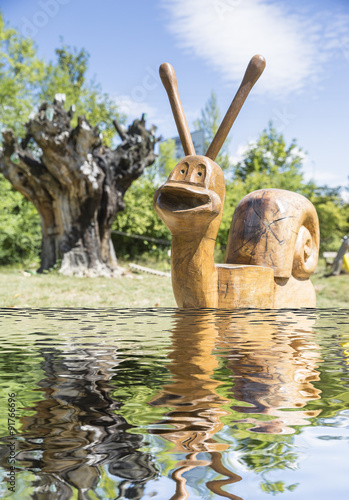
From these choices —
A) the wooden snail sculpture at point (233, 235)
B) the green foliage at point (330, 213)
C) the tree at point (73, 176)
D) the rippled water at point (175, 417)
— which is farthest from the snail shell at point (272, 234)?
the green foliage at point (330, 213)

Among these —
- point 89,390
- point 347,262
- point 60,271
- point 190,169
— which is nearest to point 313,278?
point 347,262

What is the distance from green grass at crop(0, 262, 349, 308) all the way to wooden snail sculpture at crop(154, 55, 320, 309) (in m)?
4.82

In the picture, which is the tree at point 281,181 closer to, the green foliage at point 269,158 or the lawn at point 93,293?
the green foliage at point 269,158

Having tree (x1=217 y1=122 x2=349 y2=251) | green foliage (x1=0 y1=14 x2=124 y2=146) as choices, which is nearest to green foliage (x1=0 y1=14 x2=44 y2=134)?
green foliage (x1=0 y1=14 x2=124 y2=146)

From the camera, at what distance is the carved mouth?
283 cm

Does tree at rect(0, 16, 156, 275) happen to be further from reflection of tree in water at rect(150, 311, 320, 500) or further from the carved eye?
reflection of tree in water at rect(150, 311, 320, 500)

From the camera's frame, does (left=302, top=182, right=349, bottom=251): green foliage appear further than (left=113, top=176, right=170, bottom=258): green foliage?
Yes

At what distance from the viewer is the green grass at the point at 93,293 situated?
8.77 meters

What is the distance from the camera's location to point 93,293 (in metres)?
9.59

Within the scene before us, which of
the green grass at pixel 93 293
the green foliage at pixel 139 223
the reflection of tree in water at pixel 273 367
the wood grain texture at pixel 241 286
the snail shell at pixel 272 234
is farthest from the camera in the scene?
the green foliage at pixel 139 223

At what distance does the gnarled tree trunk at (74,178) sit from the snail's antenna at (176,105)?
339 inches

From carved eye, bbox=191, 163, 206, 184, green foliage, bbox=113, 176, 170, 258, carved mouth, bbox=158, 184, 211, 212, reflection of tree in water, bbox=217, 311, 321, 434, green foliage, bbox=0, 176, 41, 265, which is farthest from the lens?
green foliage, bbox=113, 176, 170, 258

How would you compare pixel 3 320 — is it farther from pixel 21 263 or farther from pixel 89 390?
pixel 21 263

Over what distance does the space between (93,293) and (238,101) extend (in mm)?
6742
